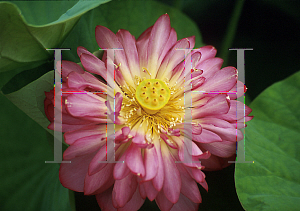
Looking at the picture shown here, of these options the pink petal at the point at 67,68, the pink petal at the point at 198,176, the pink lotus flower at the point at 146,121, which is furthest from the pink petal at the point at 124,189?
the pink petal at the point at 67,68

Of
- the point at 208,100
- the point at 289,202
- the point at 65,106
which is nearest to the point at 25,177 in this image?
the point at 65,106

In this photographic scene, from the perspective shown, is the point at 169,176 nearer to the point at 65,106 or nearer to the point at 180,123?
the point at 180,123

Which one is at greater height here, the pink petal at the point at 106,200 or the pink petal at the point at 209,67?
the pink petal at the point at 209,67

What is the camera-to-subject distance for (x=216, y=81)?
1.60ft

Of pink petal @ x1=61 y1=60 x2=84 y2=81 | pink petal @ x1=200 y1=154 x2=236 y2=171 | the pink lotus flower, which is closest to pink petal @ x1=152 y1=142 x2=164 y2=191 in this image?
the pink lotus flower

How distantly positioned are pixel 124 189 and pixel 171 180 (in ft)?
0.26

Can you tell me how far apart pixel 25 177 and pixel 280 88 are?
67 cm

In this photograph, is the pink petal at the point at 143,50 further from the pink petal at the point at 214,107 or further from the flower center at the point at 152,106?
the pink petal at the point at 214,107

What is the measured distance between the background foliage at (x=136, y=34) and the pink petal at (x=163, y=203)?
16 centimetres

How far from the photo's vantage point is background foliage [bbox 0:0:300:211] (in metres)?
0.48

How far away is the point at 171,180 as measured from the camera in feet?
1.39

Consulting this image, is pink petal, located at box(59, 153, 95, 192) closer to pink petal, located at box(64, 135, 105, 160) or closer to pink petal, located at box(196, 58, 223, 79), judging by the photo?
pink petal, located at box(64, 135, 105, 160)

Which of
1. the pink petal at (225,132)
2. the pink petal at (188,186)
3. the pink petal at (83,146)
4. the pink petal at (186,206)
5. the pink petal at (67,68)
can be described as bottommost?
the pink petal at (186,206)

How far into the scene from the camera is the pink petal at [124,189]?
41 centimetres
